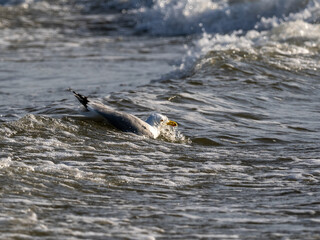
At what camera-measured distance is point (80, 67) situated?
13.1 meters

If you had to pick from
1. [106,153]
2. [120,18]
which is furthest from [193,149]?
[120,18]

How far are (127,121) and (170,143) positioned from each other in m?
0.51

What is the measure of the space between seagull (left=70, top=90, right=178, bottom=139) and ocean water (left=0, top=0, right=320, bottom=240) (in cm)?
9

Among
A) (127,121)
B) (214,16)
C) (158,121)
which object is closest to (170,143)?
(158,121)

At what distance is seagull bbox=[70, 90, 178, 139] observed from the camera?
6945 mm

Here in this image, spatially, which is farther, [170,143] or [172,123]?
[172,123]

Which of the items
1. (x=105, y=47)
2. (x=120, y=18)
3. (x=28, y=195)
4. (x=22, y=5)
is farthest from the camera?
(x=22, y=5)

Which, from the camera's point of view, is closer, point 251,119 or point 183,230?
point 183,230

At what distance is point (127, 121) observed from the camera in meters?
6.95

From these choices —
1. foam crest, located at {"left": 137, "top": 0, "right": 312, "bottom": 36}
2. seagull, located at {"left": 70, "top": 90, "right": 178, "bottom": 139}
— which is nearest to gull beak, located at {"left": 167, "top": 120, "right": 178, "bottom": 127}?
seagull, located at {"left": 70, "top": 90, "right": 178, "bottom": 139}

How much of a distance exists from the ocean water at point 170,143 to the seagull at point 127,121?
89mm

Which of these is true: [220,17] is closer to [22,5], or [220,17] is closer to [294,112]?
[22,5]

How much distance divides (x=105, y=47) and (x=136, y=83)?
5.34 metres

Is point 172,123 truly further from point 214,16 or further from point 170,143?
point 214,16
